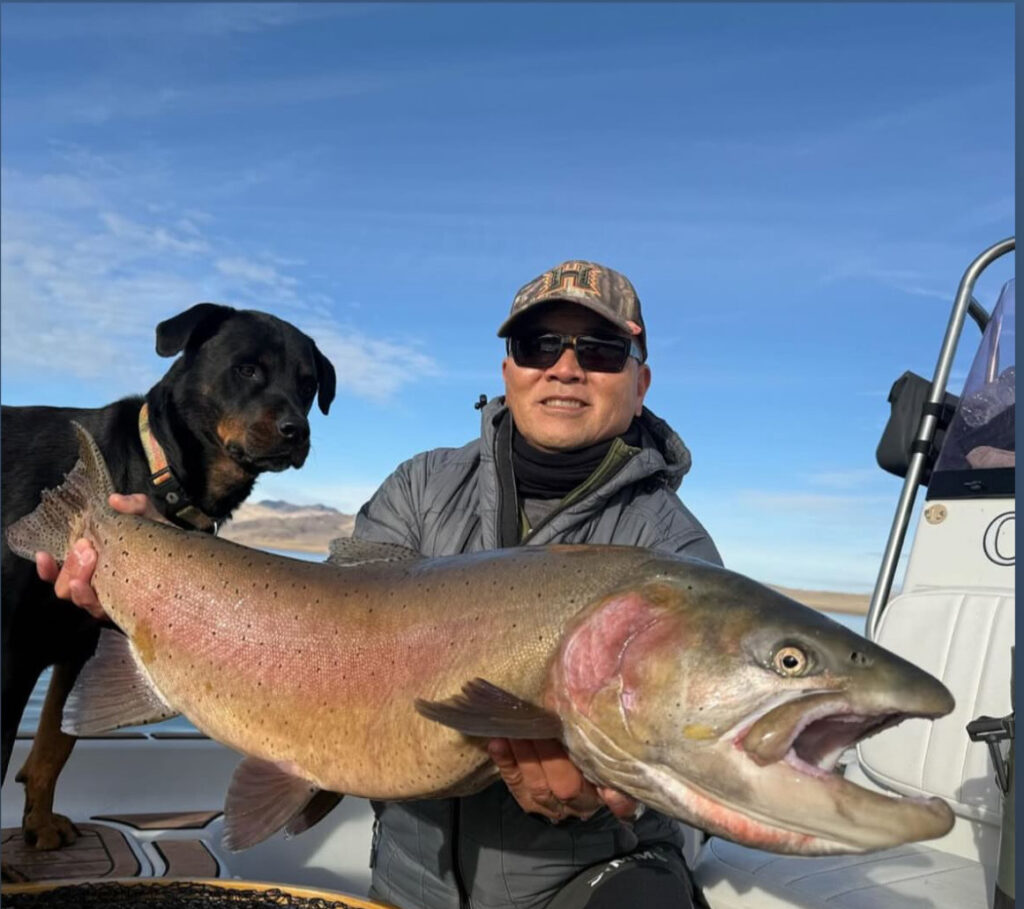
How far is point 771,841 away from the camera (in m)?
1.92

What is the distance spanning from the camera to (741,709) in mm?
1977

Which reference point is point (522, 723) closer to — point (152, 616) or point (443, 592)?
point (443, 592)

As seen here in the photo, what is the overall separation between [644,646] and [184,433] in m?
3.38

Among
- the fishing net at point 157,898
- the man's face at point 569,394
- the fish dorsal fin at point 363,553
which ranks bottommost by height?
the fishing net at point 157,898

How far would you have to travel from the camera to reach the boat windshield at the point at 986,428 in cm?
404

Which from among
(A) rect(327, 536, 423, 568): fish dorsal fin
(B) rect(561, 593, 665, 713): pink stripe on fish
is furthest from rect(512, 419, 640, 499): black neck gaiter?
(B) rect(561, 593, 665, 713): pink stripe on fish

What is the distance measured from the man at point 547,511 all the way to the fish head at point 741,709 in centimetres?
96

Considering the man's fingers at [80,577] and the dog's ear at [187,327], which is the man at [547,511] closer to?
the man's fingers at [80,577]

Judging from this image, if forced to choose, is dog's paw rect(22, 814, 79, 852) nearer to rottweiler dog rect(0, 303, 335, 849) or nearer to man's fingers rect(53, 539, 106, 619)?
rottweiler dog rect(0, 303, 335, 849)

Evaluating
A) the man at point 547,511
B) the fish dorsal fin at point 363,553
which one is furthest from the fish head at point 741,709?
the man at point 547,511

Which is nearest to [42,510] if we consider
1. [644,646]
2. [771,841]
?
[644,646]

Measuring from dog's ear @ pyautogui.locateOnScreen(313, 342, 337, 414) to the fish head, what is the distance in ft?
12.4

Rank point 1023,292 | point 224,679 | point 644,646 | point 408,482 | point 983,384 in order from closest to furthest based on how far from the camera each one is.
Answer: point 644,646, point 224,679, point 1023,292, point 408,482, point 983,384

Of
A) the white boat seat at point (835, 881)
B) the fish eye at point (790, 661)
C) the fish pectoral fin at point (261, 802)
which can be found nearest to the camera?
the fish eye at point (790, 661)
